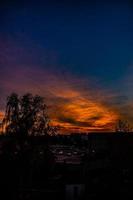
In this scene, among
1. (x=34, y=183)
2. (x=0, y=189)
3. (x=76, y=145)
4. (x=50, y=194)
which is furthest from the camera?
(x=76, y=145)

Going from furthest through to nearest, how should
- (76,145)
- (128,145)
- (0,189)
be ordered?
(76,145) → (128,145) → (0,189)

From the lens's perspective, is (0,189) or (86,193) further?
(86,193)

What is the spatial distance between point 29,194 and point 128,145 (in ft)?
40.2

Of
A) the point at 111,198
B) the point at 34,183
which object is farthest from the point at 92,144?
the point at 111,198

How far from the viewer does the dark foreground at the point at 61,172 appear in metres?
27.8

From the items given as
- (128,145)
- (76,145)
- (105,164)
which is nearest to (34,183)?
(105,164)

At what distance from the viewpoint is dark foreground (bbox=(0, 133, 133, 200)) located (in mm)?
27750

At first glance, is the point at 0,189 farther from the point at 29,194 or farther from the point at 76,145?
the point at 76,145

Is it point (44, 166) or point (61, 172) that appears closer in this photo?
point (44, 166)

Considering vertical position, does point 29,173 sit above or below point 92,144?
below

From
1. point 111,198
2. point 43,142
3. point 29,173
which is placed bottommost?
point 111,198

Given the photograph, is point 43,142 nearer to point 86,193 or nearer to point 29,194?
point 29,194

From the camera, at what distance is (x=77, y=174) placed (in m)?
37.0

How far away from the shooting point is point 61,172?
40312mm
